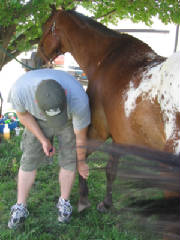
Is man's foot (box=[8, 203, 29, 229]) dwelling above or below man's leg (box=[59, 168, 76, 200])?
→ below

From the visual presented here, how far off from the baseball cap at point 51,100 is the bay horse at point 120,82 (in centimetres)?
48

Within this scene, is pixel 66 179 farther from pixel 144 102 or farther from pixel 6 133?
pixel 6 133

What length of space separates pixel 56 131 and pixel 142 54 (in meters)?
1.05

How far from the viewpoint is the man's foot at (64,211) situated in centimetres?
240

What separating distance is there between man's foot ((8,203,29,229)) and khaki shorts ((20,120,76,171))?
0.37 meters

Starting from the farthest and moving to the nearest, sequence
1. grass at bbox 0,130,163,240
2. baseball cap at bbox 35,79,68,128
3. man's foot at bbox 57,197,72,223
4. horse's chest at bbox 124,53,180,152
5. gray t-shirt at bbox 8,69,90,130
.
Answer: man's foot at bbox 57,197,72,223
grass at bbox 0,130,163,240
gray t-shirt at bbox 8,69,90,130
baseball cap at bbox 35,79,68,128
horse's chest at bbox 124,53,180,152

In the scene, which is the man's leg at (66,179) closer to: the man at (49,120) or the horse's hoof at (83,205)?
the man at (49,120)

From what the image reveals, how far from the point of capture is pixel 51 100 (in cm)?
177

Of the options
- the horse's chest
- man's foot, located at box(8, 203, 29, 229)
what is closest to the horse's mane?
the horse's chest

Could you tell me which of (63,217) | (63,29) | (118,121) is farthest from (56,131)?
(63,29)

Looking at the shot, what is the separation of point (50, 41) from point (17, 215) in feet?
6.38

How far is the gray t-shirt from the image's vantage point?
2.02m

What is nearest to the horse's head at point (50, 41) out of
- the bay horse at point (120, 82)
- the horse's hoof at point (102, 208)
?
the bay horse at point (120, 82)

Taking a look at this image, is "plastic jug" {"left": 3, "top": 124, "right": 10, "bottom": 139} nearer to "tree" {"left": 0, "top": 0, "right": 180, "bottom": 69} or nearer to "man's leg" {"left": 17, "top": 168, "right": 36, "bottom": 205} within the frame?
"tree" {"left": 0, "top": 0, "right": 180, "bottom": 69}
